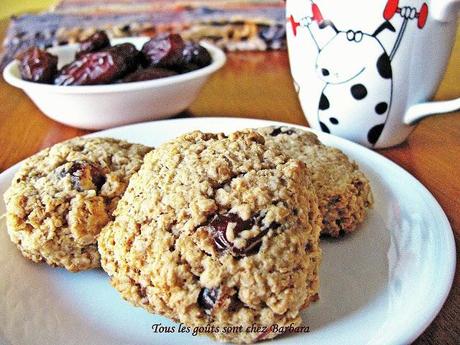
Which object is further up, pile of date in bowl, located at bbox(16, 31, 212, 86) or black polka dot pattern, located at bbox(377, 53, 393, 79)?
black polka dot pattern, located at bbox(377, 53, 393, 79)

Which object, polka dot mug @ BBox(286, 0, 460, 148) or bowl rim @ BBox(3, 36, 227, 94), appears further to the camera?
bowl rim @ BBox(3, 36, 227, 94)

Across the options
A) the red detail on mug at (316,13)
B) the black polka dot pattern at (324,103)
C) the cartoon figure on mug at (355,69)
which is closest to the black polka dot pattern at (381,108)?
the cartoon figure on mug at (355,69)

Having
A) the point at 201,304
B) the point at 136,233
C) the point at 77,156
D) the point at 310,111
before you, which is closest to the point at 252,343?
the point at 201,304

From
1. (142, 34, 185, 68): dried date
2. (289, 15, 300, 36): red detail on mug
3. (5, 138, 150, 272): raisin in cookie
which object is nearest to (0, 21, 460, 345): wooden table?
(142, 34, 185, 68): dried date

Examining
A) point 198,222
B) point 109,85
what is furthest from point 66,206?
point 109,85

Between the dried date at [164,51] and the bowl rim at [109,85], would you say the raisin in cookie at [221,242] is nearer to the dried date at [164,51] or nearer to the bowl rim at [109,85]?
the bowl rim at [109,85]

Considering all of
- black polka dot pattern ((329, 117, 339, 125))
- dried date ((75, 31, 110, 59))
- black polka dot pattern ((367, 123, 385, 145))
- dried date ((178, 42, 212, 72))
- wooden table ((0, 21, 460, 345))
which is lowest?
wooden table ((0, 21, 460, 345))

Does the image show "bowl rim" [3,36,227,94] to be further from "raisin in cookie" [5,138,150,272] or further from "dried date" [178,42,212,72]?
"raisin in cookie" [5,138,150,272]
